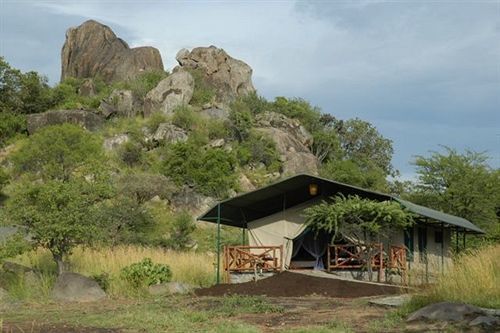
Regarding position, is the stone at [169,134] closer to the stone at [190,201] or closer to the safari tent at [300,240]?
the stone at [190,201]

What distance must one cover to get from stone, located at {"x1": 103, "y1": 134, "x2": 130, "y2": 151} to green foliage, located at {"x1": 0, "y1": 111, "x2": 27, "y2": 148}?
9.40 meters

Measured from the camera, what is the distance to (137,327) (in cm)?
1059

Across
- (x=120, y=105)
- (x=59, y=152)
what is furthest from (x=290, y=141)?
(x=59, y=152)

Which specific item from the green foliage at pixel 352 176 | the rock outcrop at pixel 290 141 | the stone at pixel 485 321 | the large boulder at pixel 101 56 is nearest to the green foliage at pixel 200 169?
the rock outcrop at pixel 290 141

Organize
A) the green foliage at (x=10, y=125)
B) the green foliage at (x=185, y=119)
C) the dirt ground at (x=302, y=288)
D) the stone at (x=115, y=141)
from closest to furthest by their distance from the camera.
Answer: the dirt ground at (x=302, y=288), the stone at (x=115, y=141), the green foliage at (x=185, y=119), the green foliage at (x=10, y=125)

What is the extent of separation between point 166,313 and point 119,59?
6582cm

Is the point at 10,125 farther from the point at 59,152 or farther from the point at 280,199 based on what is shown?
the point at 280,199

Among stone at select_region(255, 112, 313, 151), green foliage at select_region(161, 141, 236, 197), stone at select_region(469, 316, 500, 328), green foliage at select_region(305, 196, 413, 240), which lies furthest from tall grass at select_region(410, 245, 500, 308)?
stone at select_region(255, 112, 313, 151)

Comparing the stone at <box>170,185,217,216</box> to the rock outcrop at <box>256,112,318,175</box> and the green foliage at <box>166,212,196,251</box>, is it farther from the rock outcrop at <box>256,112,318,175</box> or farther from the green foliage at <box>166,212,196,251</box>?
the rock outcrop at <box>256,112,318,175</box>

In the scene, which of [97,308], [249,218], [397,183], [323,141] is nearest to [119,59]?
[323,141]

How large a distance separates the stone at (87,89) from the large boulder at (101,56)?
4.25 metres

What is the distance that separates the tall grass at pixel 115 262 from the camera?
19766 millimetres

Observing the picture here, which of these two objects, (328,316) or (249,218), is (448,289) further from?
(249,218)

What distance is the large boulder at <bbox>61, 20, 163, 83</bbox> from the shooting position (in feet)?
245
